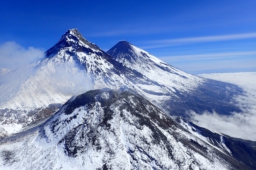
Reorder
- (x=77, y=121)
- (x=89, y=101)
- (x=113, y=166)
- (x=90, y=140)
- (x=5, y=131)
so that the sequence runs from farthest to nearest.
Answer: (x=5, y=131) → (x=89, y=101) → (x=77, y=121) → (x=90, y=140) → (x=113, y=166)

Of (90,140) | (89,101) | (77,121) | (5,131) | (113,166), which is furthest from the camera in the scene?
(5,131)

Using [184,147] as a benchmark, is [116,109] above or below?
above

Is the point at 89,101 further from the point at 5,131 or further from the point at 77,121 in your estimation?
the point at 5,131

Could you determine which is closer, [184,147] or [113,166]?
[113,166]

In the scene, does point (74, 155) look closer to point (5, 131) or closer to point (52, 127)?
point (52, 127)

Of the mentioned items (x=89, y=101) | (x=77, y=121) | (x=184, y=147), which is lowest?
(x=184, y=147)

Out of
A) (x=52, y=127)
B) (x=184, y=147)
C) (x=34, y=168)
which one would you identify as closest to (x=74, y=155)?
(x=34, y=168)

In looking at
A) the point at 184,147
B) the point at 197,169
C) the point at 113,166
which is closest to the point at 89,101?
the point at 113,166
